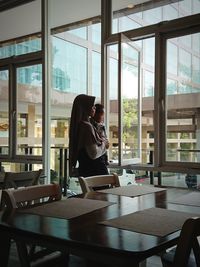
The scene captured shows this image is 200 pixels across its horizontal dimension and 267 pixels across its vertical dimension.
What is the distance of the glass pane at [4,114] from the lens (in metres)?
5.18

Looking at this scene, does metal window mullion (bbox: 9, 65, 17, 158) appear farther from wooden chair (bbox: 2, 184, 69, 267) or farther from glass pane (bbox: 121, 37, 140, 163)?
wooden chair (bbox: 2, 184, 69, 267)

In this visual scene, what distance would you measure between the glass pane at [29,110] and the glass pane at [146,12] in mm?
1385

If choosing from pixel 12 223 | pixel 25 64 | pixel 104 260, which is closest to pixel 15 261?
pixel 12 223

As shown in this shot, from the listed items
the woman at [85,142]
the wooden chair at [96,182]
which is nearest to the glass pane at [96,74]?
the woman at [85,142]

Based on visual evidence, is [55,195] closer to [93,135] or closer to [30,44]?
[93,135]

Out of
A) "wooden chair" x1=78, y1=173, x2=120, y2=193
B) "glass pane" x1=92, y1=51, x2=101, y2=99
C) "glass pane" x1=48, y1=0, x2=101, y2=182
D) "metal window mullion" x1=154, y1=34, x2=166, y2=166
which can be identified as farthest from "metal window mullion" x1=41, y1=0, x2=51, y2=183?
"wooden chair" x1=78, y1=173, x2=120, y2=193

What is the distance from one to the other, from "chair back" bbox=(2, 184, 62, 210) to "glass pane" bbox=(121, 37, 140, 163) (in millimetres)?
1681

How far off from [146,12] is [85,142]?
1759mm

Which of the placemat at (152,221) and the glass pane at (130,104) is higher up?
the glass pane at (130,104)

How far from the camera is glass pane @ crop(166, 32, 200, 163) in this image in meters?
3.43

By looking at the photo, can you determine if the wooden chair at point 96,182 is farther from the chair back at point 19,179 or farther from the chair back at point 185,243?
the chair back at point 185,243

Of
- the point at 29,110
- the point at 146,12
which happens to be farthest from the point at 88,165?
the point at 29,110

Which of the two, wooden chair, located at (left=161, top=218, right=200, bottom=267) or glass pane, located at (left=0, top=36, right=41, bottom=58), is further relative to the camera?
glass pane, located at (left=0, top=36, right=41, bottom=58)

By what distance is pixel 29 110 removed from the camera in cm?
496
